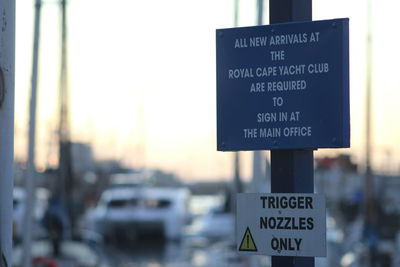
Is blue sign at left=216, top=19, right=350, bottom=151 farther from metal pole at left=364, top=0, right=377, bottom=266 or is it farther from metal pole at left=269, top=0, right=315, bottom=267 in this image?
metal pole at left=364, top=0, right=377, bottom=266

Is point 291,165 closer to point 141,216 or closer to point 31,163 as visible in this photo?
point 31,163

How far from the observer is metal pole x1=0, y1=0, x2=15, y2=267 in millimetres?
7262

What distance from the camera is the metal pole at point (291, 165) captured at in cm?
723

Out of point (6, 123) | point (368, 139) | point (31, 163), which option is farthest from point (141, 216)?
point (6, 123)

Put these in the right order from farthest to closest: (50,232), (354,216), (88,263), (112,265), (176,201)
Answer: (354,216)
(176,201)
(112,265)
(50,232)
(88,263)

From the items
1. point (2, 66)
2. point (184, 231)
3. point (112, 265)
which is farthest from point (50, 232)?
point (184, 231)

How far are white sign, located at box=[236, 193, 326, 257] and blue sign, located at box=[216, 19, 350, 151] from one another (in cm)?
32

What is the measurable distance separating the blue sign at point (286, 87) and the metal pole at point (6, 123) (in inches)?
51.7

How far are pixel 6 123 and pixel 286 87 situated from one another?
69.3 inches

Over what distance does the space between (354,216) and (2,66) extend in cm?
5557

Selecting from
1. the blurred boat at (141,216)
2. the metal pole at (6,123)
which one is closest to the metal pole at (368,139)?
the blurred boat at (141,216)

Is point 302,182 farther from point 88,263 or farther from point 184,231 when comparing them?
point 184,231

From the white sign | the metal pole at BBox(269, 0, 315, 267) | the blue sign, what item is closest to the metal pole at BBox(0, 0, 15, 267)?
the blue sign

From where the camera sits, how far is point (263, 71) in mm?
7242
